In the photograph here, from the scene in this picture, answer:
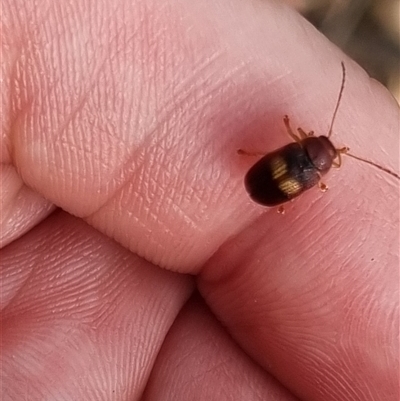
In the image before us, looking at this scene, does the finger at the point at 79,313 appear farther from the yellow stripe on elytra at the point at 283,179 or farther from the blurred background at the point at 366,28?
the blurred background at the point at 366,28

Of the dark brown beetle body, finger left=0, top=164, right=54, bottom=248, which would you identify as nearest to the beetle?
the dark brown beetle body

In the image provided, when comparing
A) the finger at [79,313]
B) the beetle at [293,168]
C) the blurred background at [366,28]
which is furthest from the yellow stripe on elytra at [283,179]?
the blurred background at [366,28]

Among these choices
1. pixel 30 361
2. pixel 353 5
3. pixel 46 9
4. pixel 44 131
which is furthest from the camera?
pixel 353 5

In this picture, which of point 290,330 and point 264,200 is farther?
point 290,330

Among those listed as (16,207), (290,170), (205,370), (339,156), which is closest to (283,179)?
(290,170)

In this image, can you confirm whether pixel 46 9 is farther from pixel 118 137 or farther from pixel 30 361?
pixel 30 361

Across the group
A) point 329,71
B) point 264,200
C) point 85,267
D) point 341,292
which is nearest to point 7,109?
point 85,267
